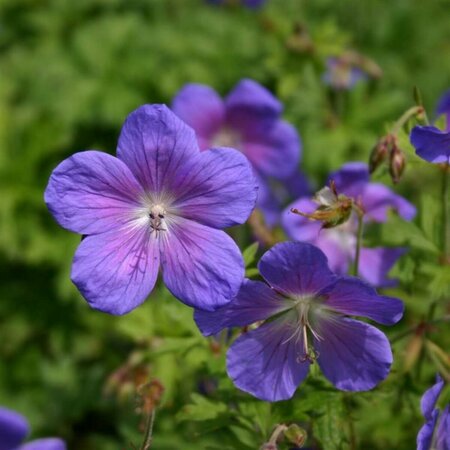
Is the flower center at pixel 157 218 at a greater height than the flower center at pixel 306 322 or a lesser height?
greater

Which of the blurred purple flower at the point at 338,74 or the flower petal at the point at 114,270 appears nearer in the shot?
the flower petal at the point at 114,270

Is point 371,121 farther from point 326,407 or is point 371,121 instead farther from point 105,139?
point 326,407

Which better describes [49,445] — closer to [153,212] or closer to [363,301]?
[153,212]

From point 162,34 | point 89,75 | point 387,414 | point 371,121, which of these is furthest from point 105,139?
point 387,414

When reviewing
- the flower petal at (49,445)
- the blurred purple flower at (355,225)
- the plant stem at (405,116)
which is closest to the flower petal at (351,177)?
the blurred purple flower at (355,225)

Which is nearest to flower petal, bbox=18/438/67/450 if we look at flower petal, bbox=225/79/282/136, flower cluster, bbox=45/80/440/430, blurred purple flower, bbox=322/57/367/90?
flower cluster, bbox=45/80/440/430

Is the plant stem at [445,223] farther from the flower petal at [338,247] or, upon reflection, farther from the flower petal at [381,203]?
the flower petal at [338,247]

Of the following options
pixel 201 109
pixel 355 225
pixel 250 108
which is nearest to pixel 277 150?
pixel 250 108
